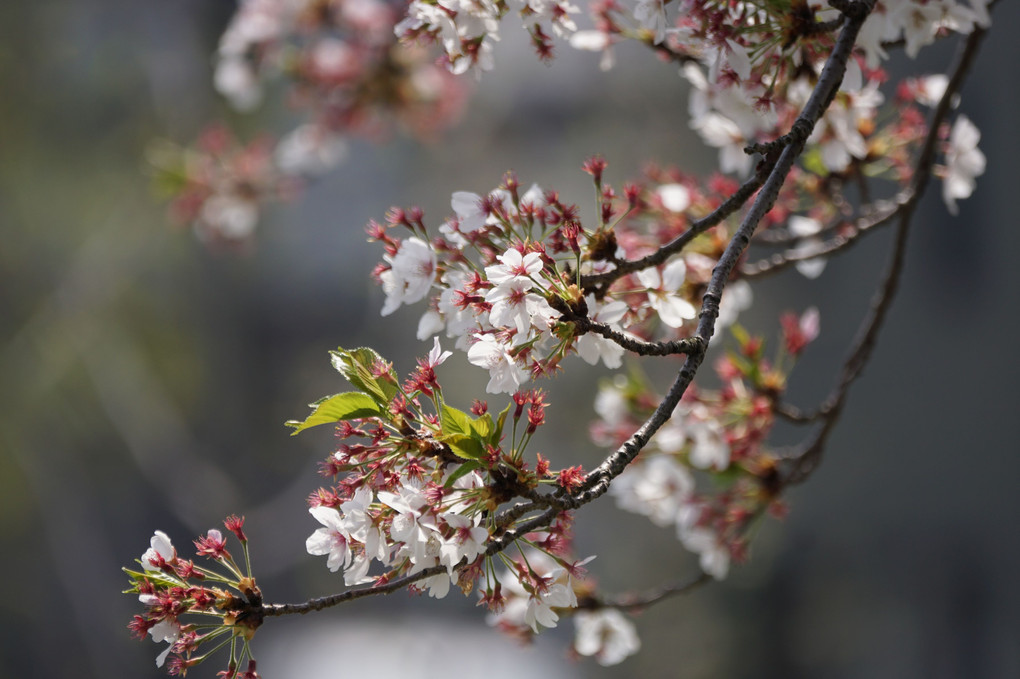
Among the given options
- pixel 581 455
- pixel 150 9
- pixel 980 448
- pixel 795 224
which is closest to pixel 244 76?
pixel 795 224

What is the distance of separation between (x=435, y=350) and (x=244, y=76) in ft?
4.20

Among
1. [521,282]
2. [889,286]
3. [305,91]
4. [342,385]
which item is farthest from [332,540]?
[342,385]

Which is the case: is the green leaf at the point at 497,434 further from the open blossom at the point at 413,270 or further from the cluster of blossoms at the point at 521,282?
the open blossom at the point at 413,270

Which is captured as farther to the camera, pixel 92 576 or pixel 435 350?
pixel 92 576

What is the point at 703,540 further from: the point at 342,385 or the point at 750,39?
the point at 342,385

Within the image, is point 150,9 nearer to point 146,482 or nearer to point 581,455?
point 146,482

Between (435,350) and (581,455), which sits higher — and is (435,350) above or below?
below

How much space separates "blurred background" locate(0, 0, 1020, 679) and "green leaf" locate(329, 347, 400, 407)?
213cm

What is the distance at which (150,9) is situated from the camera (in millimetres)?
4164

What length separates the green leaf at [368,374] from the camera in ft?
1.62

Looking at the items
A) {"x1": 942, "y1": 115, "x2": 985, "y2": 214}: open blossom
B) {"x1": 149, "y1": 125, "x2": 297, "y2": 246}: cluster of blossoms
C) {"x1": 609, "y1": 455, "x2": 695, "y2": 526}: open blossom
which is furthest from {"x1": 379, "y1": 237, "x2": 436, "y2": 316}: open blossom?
{"x1": 149, "y1": 125, "x2": 297, "y2": 246}: cluster of blossoms

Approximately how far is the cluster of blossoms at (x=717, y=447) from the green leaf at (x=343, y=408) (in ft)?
1.45

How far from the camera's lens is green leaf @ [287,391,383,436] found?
473 millimetres

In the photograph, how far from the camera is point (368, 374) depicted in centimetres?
50
